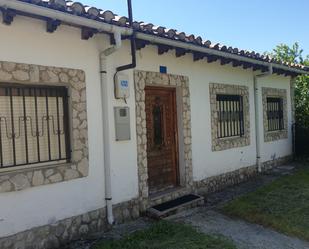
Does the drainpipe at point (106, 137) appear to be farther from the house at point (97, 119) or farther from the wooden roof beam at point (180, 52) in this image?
the wooden roof beam at point (180, 52)

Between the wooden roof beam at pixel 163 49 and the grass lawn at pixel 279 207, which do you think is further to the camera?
the wooden roof beam at pixel 163 49

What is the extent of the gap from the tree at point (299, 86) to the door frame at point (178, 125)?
22.9 ft

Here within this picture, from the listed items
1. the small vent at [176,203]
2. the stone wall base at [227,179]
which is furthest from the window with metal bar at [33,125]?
the stone wall base at [227,179]

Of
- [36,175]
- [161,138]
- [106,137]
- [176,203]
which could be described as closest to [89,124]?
[106,137]

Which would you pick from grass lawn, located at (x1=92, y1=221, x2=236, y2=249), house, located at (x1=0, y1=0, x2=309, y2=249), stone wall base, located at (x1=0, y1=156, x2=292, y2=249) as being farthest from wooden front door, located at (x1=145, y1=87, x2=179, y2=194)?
grass lawn, located at (x1=92, y1=221, x2=236, y2=249)

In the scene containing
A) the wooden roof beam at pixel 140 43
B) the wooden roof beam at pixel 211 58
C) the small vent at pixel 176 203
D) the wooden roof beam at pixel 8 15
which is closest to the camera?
the wooden roof beam at pixel 8 15

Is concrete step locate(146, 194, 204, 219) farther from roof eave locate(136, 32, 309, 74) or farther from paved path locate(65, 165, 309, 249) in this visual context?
roof eave locate(136, 32, 309, 74)

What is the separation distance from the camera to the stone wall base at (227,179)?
28.1 ft

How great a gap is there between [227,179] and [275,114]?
412cm

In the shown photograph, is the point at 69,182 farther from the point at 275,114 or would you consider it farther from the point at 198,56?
the point at 275,114

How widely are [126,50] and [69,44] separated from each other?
4.21ft

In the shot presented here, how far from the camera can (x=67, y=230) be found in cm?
554

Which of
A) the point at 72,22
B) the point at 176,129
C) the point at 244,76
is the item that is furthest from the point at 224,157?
the point at 72,22

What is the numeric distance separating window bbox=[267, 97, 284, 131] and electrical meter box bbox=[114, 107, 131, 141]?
267 inches
